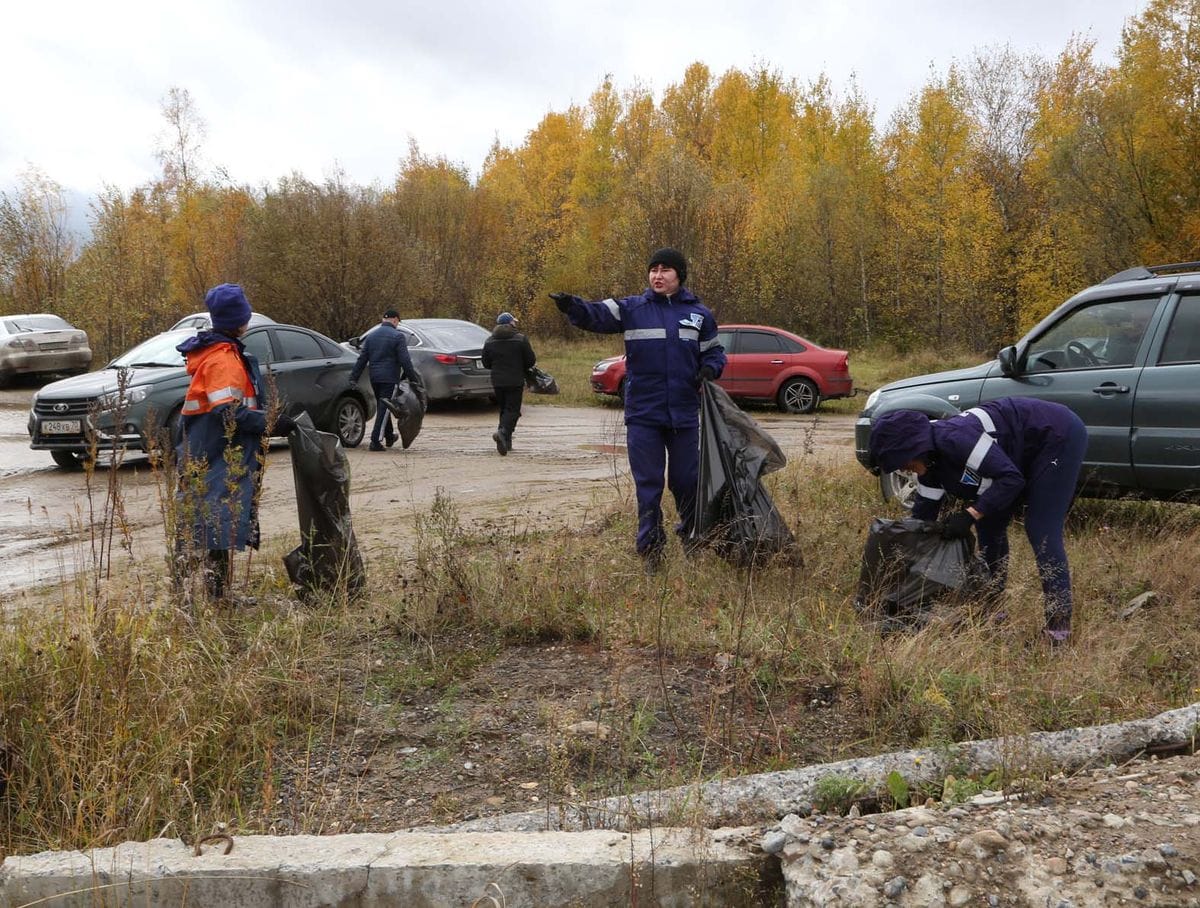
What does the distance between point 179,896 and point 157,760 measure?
23.2 inches

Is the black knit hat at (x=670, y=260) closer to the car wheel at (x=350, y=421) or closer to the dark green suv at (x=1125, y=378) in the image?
the dark green suv at (x=1125, y=378)

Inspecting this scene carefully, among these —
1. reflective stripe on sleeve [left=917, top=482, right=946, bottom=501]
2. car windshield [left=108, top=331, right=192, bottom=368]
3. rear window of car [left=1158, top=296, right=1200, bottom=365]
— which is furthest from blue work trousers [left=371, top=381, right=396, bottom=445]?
reflective stripe on sleeve [left=917, top=482, right=946, bottom=501]

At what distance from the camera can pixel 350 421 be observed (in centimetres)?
1384

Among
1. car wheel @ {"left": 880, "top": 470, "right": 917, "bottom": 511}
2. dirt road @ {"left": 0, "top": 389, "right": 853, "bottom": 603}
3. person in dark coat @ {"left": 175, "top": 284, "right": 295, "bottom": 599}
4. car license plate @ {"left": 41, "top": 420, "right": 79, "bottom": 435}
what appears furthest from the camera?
car license plate @ {"left": 41, "top": 420, "right": 79, "bottom": 435}

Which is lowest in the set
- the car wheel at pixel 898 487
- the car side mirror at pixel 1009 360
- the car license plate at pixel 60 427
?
the car wheel at pixel 898 487

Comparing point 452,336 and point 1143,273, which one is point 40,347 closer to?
point 452,336

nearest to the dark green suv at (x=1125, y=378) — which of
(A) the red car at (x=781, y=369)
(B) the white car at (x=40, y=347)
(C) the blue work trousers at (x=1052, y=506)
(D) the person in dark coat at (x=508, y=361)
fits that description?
(C) the blue work trousers at (x=1052, y=506)

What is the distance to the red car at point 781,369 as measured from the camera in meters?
18.5

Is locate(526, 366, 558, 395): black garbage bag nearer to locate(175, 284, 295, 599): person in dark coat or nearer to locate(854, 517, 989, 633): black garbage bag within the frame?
locate(175, 284, 295, 599): person in dark coat

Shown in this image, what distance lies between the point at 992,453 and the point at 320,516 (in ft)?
10.4

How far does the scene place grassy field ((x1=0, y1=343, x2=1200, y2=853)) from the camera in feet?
10.6

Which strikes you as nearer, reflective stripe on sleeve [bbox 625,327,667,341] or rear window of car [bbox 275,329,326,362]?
reflective stripe on sleeve [bbox 625,327,667,341]

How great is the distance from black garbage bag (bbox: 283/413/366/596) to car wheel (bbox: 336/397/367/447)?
27.5ft

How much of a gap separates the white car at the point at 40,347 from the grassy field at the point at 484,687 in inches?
808
